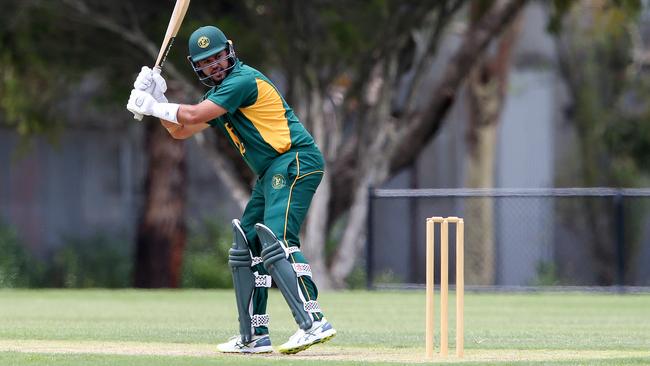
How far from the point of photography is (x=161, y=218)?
27016mm

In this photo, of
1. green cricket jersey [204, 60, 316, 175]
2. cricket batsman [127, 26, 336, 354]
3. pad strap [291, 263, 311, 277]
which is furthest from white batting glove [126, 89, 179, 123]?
pad strap [291, 263, 311, 277]

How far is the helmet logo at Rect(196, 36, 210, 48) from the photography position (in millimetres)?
9922

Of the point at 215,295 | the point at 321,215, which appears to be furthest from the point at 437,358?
the point at 321,215

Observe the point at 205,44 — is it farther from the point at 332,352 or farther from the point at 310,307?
the point at 332,352

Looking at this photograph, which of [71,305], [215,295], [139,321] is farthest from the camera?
[215,295]

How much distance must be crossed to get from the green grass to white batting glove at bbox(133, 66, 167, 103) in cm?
183

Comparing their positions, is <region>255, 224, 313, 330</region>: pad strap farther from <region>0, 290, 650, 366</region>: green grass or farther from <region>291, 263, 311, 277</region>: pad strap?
<region>0, 290, 650, 366</region>: green grass

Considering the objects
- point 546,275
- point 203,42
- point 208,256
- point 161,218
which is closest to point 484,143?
point 546,275

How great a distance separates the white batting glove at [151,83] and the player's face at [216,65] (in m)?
0.35

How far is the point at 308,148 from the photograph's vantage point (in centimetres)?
1016

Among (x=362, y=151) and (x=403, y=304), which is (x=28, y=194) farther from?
(x=403, y=304)

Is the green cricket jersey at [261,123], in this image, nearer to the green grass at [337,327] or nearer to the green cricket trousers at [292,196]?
the green cricket trousers at [292,196]

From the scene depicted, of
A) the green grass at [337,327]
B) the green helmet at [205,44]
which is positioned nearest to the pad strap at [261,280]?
the green grass at [337,327]

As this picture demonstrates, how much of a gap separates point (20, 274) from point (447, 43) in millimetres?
10055
